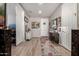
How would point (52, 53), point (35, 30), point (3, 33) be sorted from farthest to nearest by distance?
point (35, 30) < point (52, 53) < point (3, 33)

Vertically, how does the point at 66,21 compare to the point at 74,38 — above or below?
above

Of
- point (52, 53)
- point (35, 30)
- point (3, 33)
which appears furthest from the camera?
point (35, 30)

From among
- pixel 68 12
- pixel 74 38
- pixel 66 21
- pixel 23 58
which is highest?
pixel 68 12

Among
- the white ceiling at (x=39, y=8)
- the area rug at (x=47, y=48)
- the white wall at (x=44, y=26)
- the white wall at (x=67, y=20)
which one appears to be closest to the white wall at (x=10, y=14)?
the white ceiling at (x=39, y=8)

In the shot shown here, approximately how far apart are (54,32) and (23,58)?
813 mm

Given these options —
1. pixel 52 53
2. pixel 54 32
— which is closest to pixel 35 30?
pixel 54 32

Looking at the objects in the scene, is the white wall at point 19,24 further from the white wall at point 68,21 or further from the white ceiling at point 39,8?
the white wall at point 68,21

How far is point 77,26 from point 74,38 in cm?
23

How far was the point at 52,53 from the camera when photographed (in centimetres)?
198

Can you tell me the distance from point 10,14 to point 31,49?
2.61 ft

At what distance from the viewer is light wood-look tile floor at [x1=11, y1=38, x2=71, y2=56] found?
6.37 ft

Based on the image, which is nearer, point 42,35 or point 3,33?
point 3,33

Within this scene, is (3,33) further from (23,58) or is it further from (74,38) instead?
(74,38)

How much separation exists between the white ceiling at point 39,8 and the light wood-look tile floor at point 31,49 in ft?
1.79
